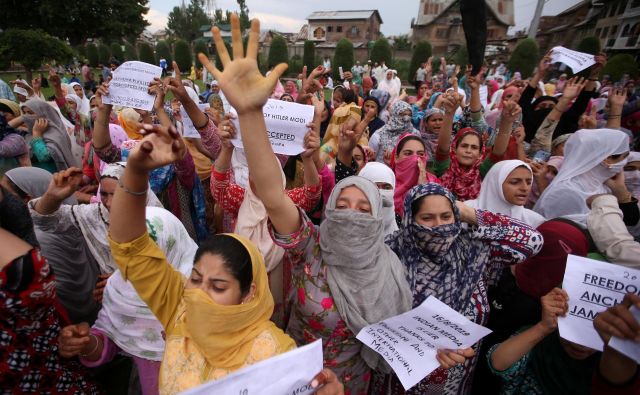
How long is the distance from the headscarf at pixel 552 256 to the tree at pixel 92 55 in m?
43.9

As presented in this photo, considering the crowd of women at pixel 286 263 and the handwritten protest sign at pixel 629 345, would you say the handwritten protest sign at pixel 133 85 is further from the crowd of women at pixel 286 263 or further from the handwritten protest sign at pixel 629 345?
A: the handwritten protest sign at pixel 629 345

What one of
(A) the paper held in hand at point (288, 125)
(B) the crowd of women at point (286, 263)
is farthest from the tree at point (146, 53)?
(A) the paper held in hand at point (288, 125)

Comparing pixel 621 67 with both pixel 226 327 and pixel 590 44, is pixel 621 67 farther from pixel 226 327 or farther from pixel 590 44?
pixel 226 327

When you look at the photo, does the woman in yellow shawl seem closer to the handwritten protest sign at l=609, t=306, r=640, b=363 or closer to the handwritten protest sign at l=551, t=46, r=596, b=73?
the handwritten protest sign at l=609, t=306, r=640, b=363

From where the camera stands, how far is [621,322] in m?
1.19

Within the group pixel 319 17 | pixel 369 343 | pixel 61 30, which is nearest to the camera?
pixel 369 343

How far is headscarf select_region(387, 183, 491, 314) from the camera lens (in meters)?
1.81

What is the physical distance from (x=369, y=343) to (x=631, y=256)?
1.51 m

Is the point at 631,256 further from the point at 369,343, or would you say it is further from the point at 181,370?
the point at 181,370

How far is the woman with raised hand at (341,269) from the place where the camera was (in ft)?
4.98

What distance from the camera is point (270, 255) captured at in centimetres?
229

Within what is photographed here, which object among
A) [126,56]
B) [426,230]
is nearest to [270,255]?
[426,230]

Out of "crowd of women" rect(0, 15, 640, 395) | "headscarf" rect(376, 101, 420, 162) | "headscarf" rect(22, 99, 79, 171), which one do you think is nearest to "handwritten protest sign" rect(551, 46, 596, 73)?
"crowd of women" rect(0, 15, 640, 395)

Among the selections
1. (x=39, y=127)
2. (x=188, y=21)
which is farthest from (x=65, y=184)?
(x=188, y=21)
